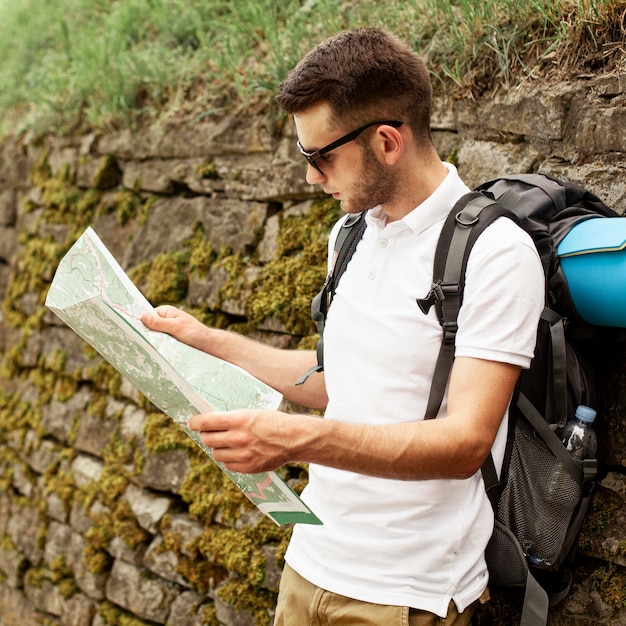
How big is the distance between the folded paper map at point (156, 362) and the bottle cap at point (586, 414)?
69 cm

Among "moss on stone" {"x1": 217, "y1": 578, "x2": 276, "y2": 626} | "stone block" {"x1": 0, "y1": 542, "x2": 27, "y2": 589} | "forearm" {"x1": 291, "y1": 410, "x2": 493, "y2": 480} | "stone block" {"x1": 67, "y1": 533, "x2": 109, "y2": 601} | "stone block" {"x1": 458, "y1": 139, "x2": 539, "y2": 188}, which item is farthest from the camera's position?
"stone block" {"x1": 0, "y1": 542, "x2": 27, "y2": 589}

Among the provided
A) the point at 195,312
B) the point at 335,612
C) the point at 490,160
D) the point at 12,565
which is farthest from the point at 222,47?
the point at 12,565

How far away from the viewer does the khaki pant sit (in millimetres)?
1675

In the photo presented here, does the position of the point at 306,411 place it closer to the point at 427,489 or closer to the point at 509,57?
the point at 427,489

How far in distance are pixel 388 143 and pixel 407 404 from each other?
0.61 m

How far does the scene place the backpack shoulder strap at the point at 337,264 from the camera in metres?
2.02

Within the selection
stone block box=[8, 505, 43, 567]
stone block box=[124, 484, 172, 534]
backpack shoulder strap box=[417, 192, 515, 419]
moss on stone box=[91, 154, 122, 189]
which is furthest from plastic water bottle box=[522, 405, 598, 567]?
stone block box=[8, 505, 43, 567]

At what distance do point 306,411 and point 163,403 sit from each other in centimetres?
125

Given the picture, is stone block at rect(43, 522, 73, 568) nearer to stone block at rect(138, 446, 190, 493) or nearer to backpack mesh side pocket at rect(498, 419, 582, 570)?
stone block at rect(138, 446, 190, 493)

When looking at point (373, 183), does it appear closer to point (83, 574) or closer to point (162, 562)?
point (162, 562)

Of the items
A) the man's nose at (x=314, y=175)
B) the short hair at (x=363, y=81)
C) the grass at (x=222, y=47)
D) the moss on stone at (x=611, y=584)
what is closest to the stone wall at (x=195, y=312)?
the moss on stone at (x=611, y=584)

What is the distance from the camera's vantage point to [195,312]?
3463 mm

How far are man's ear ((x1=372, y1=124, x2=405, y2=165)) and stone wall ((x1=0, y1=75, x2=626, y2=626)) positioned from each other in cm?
68

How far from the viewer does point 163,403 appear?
1.74 meters
